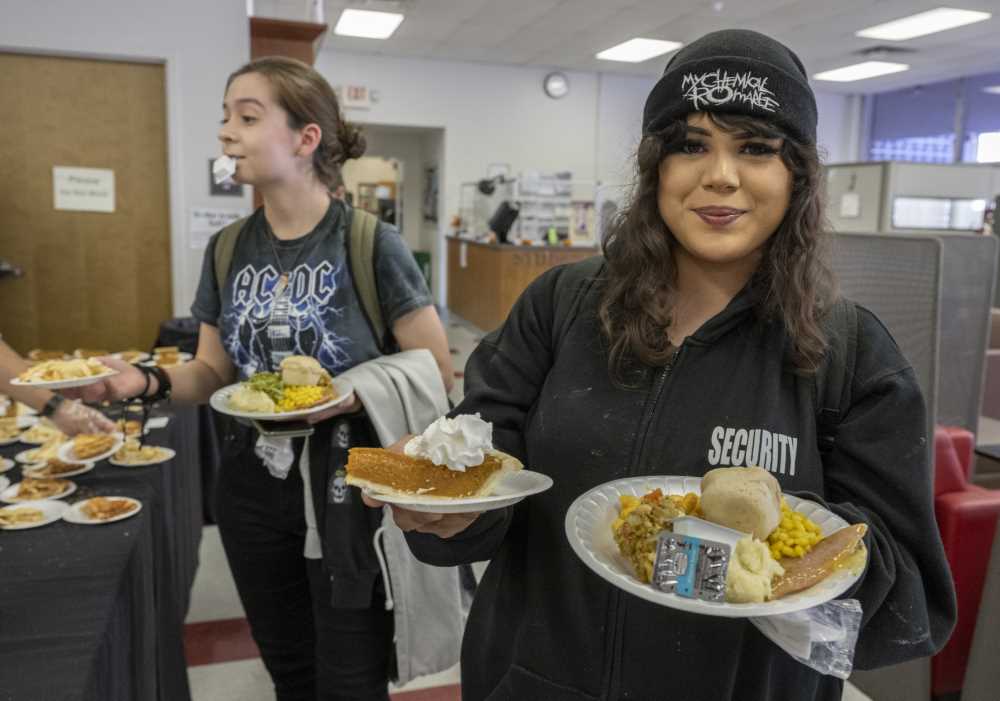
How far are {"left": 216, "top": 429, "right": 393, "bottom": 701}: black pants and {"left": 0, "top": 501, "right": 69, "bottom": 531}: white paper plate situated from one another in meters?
0.37

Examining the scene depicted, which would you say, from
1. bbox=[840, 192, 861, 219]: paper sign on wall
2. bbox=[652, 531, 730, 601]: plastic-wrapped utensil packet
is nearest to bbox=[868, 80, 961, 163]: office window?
bbox=[840, 192, 861, 219]: paper sign on wall

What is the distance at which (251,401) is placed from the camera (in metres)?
1.65

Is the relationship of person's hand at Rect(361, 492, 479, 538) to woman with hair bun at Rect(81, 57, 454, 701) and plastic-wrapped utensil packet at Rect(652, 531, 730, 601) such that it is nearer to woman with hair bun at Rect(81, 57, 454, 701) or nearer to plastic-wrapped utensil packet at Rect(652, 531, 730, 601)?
plastic-wrapped utensil packet at Rect(652, 531, 730, 601)

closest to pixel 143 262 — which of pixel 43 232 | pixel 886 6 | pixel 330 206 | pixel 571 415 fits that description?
pixel 43 232

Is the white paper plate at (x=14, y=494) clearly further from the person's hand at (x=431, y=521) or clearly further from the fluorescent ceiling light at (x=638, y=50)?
the fluorescent ceiling light at (x=638, y=50)

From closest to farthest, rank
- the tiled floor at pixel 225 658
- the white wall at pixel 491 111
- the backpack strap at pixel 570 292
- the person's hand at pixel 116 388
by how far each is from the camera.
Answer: the backpack strap at pixel 570 292 < the person's hand at pixel 116 388 < the tiled floor at pixel 225 658 < the white wall at pixel 491 111

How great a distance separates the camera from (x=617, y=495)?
965 mm

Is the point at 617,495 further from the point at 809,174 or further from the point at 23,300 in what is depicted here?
the point at 23,300

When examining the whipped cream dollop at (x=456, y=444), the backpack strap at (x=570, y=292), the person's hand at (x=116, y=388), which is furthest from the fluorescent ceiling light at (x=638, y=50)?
the whipped cream dollop at (x=456, y=444)

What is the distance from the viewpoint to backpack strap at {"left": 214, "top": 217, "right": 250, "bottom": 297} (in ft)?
6.21

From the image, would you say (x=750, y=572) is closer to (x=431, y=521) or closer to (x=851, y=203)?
(x=431, y=521)

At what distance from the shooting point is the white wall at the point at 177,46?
4.21 metres

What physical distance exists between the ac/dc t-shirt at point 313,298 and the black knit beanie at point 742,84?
897 mm

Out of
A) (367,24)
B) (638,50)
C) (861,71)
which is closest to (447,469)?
(367,24)
